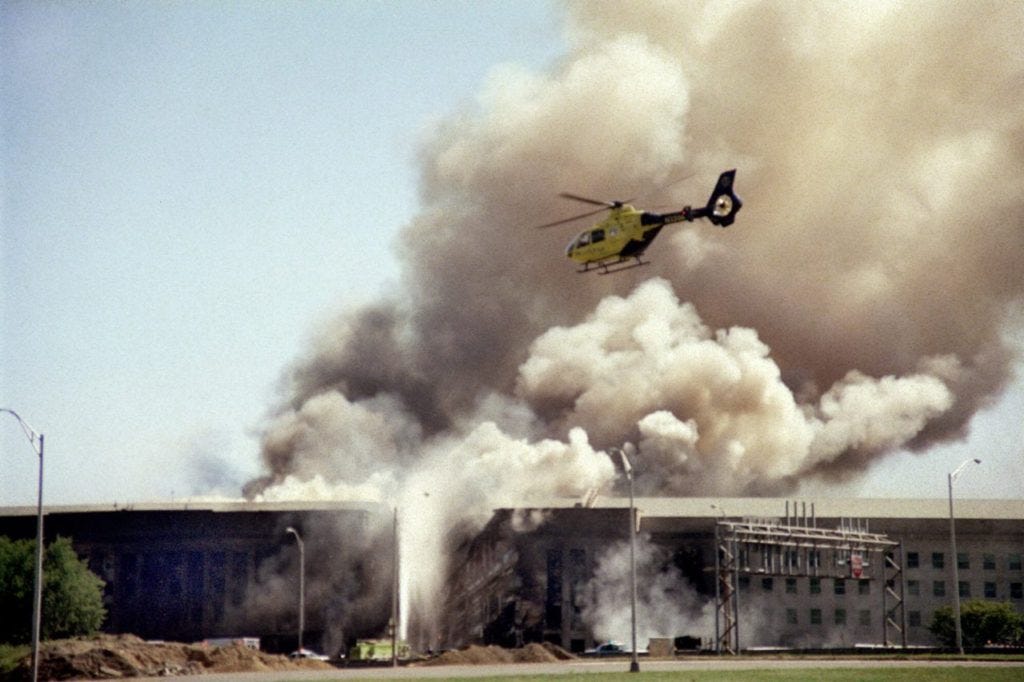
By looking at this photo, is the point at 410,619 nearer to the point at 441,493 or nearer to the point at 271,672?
the point at 441,493

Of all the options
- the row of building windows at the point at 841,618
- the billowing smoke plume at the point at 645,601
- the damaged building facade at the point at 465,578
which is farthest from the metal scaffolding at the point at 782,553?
the row of building windows at the point at 841,618

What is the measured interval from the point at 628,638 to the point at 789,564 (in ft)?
71.3

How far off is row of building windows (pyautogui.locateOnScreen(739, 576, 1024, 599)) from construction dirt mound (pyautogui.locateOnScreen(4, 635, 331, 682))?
61377 millimetres

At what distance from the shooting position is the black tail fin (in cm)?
10362

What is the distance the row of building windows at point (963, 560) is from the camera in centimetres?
14438

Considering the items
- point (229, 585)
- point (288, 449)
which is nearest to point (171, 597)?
point (229, 585)

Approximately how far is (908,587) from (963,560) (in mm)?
6115

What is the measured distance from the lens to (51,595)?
375ft

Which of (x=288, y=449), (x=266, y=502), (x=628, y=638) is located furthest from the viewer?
(x=288, y=449)

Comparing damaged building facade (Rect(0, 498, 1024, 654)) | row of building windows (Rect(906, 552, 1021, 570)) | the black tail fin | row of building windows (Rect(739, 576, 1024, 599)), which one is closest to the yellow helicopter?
the black tail fin

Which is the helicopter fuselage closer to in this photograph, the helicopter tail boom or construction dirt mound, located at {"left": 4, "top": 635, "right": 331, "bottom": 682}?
the helicopter tail boom

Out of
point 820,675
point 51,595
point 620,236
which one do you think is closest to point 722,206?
point 620,236

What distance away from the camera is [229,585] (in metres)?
136

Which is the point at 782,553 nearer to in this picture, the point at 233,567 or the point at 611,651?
the point at 611,651
